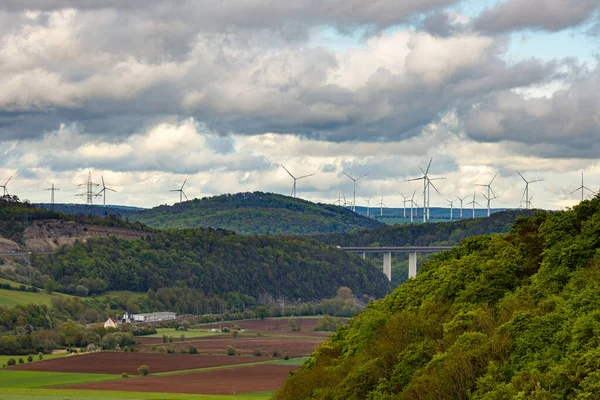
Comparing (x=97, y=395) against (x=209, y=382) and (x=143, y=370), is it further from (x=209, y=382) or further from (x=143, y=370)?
(x=143, y=370)

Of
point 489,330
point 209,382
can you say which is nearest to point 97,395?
point 209,382

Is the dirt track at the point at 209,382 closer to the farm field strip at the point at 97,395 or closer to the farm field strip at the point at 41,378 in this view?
the farm field strip at the point at 41,378

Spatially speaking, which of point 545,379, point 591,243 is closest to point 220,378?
point 591,243

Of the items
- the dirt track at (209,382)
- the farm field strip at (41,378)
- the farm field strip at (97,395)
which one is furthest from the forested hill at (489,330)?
the farm field strip at (41,378)

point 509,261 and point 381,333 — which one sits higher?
point 509,261

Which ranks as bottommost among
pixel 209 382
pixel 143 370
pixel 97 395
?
pixel 209 382

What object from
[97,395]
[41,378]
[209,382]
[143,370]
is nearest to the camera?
[97,395]

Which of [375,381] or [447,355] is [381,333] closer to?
[375,381]
